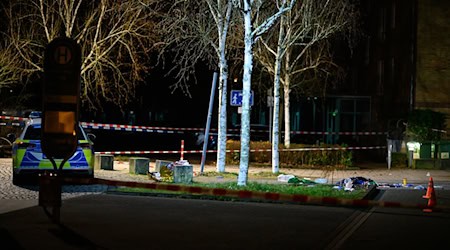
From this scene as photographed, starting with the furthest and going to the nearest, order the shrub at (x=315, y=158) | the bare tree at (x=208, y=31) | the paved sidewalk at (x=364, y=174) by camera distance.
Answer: the shrub at (x=315, y=158), the paved sidewalk at (x=364, y=174), the bare tree at (x=208, y=31)

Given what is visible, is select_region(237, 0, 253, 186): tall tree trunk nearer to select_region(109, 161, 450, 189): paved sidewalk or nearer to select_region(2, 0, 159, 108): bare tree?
select_region(109, 161, 450, 189): paved sidewalk

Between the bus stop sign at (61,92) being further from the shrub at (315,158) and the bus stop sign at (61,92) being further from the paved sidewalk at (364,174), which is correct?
the shrub at (315,158)

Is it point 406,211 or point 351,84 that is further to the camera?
point 351,84

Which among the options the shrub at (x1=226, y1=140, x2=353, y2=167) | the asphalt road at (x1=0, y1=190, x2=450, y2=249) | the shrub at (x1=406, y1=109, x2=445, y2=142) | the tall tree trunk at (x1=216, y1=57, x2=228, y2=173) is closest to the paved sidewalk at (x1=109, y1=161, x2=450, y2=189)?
the shrub at (x1=226, y1=140, x2=353, y2=167)

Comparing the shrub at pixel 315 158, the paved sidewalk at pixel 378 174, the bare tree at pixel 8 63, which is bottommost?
the paved sidewalk at pixel 378 174

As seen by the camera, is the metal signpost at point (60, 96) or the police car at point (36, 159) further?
the police car at point (36, 159)

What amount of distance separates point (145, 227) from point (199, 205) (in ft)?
9.35

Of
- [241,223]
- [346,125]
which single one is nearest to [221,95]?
[241,223]

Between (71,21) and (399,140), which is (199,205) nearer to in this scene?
(71,21)

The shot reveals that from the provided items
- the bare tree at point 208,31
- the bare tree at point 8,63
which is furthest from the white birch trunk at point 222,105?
the bare tree at point 8,63

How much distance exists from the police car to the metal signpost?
16.7 feet

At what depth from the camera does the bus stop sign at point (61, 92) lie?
1016cm

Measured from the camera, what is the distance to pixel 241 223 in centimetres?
1135

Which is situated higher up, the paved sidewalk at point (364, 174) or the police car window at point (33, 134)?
the police car window at point (33, 134)
